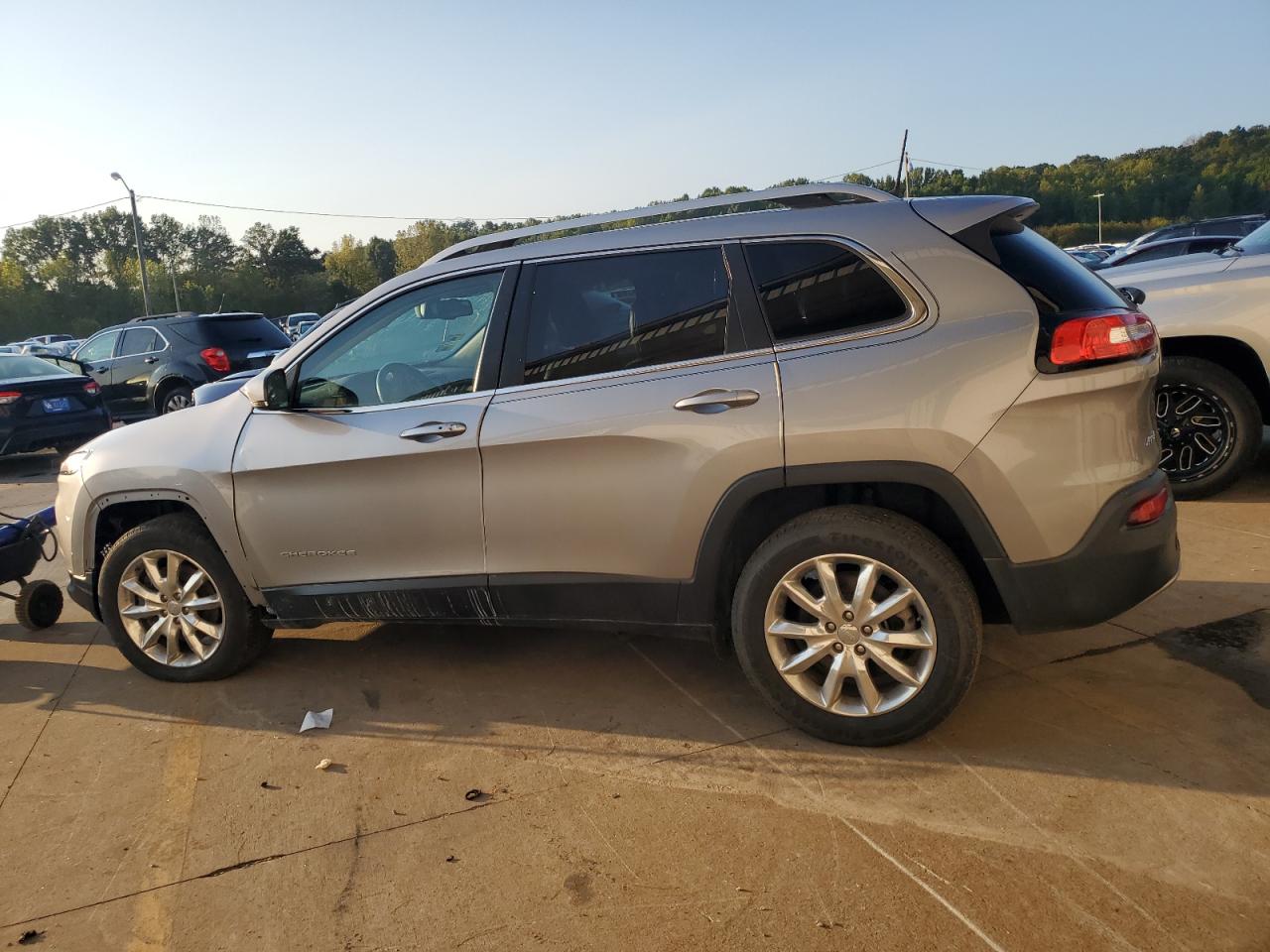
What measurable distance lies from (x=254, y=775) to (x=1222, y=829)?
3202mm

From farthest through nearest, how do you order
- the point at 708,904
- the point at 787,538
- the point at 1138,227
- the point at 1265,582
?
the point at 1138,227 → the point at 1265,582 → the point at 787,538 → the point at 708,904

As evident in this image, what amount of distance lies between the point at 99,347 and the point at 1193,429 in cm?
1453

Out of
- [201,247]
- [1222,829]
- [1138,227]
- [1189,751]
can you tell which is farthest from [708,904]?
[201,247]

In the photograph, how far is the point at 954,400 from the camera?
291cm

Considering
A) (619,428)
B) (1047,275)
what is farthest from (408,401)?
(1047,275)

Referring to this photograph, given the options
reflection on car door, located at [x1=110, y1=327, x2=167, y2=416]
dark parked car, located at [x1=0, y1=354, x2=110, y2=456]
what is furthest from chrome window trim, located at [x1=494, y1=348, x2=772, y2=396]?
reflection on car door, located at [x1=110, y1=327, x2=167, y2=416]

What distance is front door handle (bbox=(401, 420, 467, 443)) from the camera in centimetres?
352

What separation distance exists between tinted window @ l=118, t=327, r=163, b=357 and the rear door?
11792 mm

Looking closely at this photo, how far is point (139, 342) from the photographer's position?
13492 millimetres

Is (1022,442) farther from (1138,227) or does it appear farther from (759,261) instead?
(1138,227)

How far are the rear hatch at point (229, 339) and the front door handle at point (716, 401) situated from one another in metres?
11.0

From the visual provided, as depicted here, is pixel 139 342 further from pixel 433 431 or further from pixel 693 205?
pixel 693 205

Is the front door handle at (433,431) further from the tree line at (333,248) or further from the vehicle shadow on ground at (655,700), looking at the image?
the tree line at (333,248)

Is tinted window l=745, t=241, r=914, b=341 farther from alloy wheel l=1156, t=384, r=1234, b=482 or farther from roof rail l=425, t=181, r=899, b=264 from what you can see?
alloy wheel l=1156, t=384, r=1234, b=482
